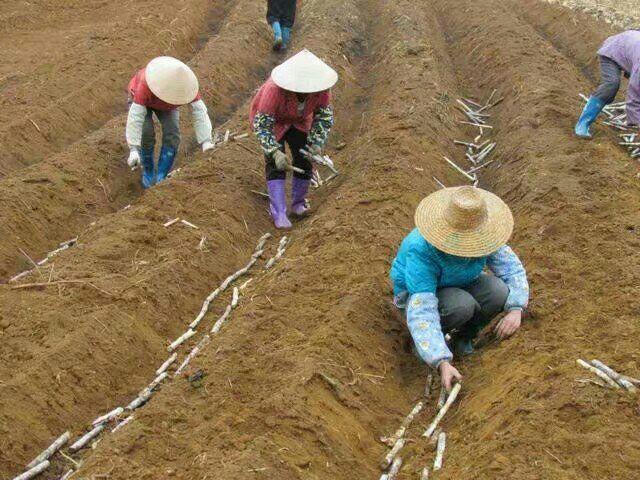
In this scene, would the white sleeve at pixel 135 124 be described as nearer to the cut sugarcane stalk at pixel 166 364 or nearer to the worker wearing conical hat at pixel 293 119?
the worker wearing conical hat at pixel 293 119

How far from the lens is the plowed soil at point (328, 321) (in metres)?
3.79

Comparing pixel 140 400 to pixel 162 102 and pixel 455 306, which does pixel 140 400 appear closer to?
pixel 455 306

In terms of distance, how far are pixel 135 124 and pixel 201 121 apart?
2.23 feet

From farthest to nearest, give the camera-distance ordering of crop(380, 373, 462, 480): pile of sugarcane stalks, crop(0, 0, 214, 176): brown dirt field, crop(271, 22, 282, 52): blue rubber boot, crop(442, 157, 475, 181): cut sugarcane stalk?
1. crop(271, 22, 282, 52): blue rubber boot
2. crop(0, 0, 214, 176): brown dirt field
3. crop(442, 157, 475, 181): cut sugarcane stalk
4. crop(380, 373, 462, 480): pile of sugarcane stalks

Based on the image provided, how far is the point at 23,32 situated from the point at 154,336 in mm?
10016

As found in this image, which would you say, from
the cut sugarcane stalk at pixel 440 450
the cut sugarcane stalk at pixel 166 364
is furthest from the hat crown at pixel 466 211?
the cut sugarcane stalk at pixel 166 364

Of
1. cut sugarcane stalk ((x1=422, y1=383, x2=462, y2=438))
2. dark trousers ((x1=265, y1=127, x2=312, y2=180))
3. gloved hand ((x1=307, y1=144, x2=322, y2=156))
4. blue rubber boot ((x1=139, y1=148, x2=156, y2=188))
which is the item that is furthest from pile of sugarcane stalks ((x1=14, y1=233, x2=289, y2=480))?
blue rubber boot ((x1=139, y1=148, x2=156, y2=188))

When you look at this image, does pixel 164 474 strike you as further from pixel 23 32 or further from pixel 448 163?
pixel 23 32

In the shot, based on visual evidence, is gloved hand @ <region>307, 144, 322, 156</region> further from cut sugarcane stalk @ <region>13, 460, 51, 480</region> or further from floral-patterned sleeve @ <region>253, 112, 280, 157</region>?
cut sugarcane stalk @ <region>13, 460, 51, 480</region>

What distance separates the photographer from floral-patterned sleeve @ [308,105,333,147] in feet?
22.8

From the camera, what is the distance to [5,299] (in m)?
5.31

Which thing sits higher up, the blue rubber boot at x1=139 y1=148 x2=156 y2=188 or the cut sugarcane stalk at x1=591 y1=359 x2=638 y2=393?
the cut sugarcane stalk at x1=591 y1=359 x2=638 y2=393

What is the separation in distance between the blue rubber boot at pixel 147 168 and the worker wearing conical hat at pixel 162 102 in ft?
0.23

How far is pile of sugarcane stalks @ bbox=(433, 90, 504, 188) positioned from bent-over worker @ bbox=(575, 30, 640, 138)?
43.6 inches
